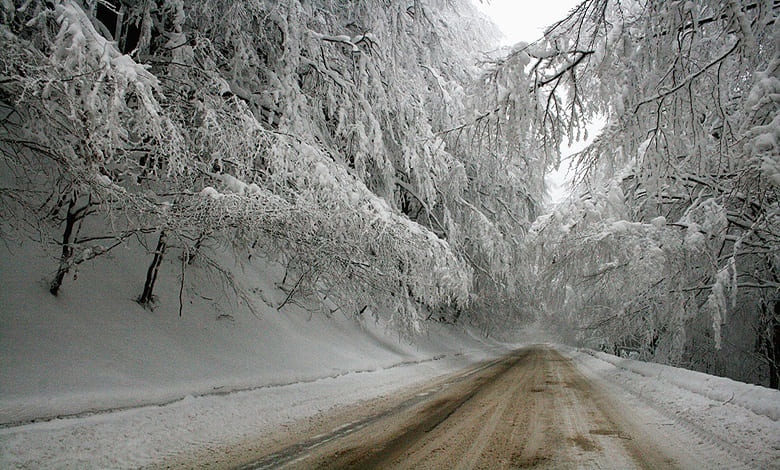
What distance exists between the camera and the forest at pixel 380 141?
11.3 ft

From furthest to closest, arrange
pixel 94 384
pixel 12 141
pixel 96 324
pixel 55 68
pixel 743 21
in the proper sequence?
pixel 96 324
pixel 94 384
pixel 12 141
pixel 55 68
pixel 743 21

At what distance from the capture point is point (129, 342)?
586cm

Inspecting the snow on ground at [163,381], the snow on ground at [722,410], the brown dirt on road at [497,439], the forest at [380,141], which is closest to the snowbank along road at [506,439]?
the brown dirt on road at [497,439]

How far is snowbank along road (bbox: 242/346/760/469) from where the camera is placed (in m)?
3.59

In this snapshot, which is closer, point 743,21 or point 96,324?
point 743,21

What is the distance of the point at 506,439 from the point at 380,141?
17.2 ft

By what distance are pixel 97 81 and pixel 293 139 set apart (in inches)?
104

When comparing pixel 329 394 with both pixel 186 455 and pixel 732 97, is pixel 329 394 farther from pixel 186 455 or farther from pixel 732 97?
pixel 732 97

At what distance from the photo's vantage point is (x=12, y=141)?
4.14 meters

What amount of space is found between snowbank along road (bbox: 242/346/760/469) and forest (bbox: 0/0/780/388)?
6.06 ft

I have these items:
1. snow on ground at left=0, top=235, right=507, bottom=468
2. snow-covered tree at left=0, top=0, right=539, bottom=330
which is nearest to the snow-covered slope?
snow on ground at left=0, top=235, right=507, bottom=468

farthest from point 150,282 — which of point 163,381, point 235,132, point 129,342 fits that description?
point 235,132

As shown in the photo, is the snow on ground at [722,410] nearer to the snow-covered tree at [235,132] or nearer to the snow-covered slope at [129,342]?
the snow-covered tree at [235,132]

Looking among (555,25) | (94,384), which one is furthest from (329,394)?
(555,25)
